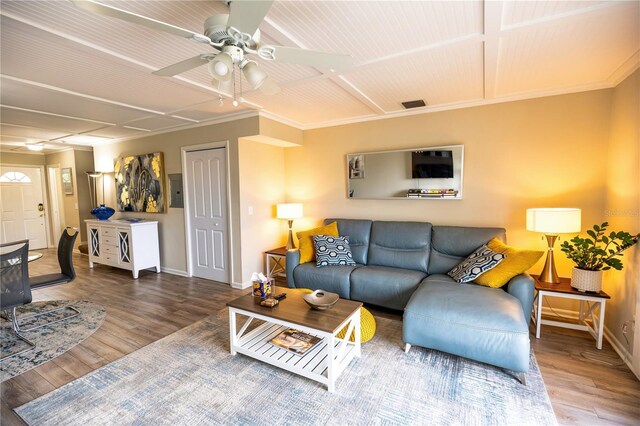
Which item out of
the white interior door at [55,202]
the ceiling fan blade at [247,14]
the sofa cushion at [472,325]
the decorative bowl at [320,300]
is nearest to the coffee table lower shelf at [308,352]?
the decorative bowl at [320,300]

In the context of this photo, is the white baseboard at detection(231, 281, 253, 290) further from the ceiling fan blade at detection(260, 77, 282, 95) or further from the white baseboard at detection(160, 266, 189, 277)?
the ceiling fan blade at detection(260, 77, 282, 95)

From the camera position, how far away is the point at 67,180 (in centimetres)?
656

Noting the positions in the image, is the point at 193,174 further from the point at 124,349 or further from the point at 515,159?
the point at 515,159

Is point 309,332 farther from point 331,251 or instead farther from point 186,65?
point 186,65

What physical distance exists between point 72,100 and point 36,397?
9.41 ft

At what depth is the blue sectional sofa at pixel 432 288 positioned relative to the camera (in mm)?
2021

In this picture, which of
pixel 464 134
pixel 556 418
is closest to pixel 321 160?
pixel 464 134

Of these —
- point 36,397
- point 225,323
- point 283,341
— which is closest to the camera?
point 36,397

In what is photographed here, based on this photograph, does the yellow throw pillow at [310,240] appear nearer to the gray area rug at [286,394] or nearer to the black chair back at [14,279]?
the gray area rug at [286,394]

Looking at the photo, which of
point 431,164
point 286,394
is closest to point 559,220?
point 431,164

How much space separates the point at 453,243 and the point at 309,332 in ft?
6.62

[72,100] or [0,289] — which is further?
[72,100]

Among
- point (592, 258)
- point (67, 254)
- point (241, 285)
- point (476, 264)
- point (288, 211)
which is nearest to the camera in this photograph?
point (592, 258)

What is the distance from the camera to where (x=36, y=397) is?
192 cm
